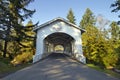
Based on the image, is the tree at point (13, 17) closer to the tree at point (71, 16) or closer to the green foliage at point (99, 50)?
the green foliage at point (99, 50)

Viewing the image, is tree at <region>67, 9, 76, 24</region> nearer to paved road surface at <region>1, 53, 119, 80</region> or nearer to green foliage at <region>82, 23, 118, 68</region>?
green foliage at <region>82, 23, 118, 68</region>

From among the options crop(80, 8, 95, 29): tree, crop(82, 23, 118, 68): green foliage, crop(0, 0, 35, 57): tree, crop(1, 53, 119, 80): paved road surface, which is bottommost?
crop(1, 53, 119, 80): paved road surface

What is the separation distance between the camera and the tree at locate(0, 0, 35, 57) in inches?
1175

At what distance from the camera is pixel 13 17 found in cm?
3231

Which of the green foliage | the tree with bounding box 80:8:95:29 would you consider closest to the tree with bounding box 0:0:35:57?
the green foliage

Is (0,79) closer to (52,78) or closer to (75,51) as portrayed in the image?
(52,78)

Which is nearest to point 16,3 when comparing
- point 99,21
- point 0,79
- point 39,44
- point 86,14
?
point 39,44

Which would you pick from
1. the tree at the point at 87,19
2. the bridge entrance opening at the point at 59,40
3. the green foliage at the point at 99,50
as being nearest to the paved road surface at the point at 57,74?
the green foliage at the point at 99,50

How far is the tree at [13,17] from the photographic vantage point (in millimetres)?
29844

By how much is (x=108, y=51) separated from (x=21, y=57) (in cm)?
1170

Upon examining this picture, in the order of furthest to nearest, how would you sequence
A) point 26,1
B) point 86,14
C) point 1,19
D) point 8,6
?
1. point 86,14
2. point 26,1
3. point 8,6
4. point 1,19

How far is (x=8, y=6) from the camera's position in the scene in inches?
1321

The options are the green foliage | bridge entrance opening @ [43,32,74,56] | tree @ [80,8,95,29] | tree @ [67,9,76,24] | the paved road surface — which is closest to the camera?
the paved road surface

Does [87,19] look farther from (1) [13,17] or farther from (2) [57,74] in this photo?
(2) [57,74]
